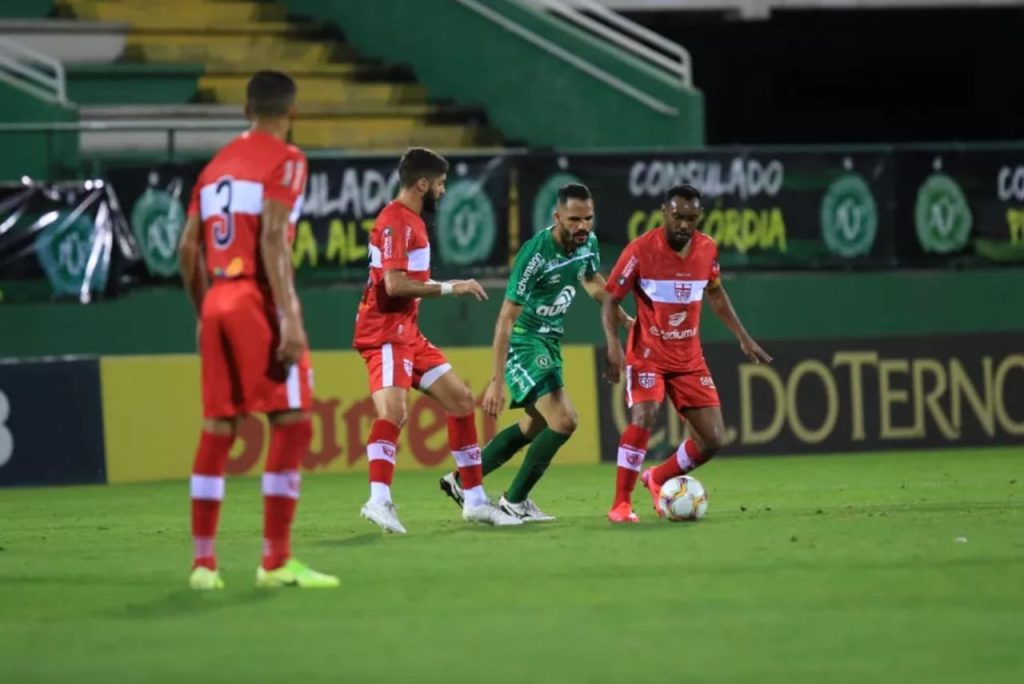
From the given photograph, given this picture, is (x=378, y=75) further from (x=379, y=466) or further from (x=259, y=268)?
(x=259, y=268)

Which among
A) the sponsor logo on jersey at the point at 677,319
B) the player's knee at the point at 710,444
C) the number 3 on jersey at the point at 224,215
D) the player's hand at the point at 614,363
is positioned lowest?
the player's knee at the point at 710,444

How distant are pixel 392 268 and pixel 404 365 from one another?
58 cm

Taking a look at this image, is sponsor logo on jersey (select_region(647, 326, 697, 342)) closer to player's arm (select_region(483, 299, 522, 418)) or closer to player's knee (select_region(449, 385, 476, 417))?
player's arm (select_region(483, 299, 522, 418))

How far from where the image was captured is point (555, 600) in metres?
7.83

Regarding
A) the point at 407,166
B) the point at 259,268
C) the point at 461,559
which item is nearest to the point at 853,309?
the point at 407,166

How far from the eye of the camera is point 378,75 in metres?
23.8

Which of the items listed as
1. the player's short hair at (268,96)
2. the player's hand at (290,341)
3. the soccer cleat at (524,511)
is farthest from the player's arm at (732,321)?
the player's hand at (290,341)

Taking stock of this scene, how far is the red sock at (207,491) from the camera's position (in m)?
8.22

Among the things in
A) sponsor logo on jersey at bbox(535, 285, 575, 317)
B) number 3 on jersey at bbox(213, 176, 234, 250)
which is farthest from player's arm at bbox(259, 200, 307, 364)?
sponsor logo on jersey at bbox(535, 285, 575, 317)

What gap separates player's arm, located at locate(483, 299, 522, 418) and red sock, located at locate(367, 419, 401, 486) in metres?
0.54

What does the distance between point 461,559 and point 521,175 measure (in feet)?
34.0

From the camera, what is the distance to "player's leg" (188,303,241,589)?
8.18m

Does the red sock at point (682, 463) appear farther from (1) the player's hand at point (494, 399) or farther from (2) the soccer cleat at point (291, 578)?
(2) the soccer cleat at point (291, 578)

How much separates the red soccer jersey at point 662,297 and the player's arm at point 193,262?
3898 mm
